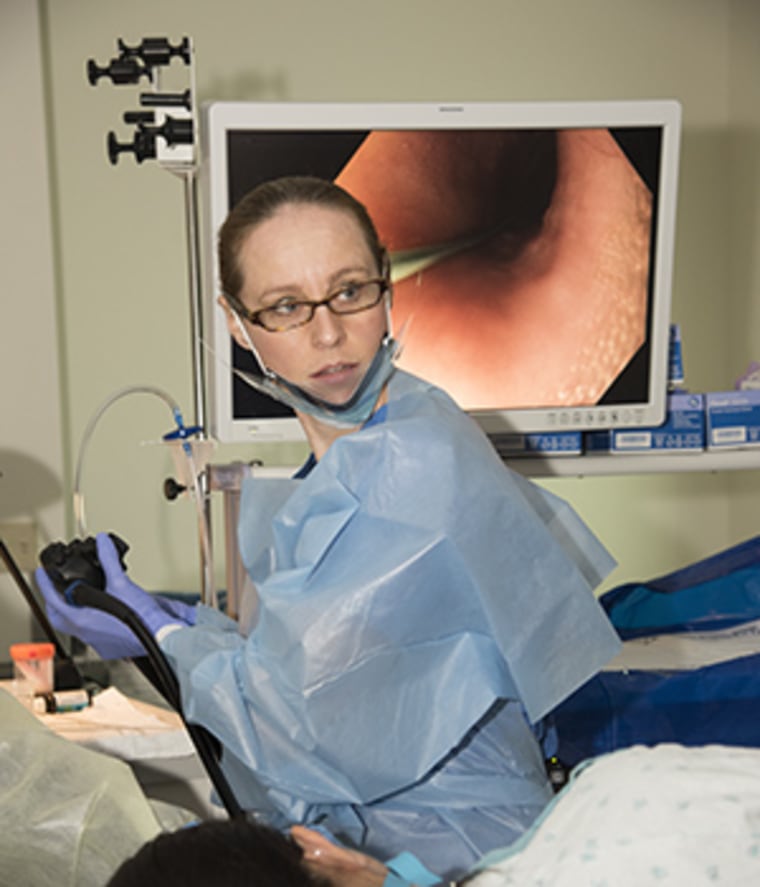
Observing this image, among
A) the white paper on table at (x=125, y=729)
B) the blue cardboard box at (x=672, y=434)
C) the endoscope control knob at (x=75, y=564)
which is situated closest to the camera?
the endoscope control knob at (x=75, y=564)

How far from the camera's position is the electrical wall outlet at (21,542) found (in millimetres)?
2637

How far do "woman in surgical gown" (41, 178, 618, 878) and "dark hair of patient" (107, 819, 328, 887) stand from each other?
1.03 feet

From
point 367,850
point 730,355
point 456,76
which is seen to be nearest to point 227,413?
point 367,850

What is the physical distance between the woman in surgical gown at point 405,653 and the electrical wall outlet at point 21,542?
1.48 m

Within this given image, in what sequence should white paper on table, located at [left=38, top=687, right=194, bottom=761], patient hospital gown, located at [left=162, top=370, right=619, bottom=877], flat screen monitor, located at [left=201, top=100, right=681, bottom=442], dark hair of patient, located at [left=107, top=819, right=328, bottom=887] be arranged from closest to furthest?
1. dark hair of patient, located at [left=107, top=819, right=328, bottom=887]
2. patient hospital gown, located at [left=162, top=370, right=619, bottom=877]
3. white paper on table, located at [left=38, top=687, right=194, bottom=761]
4. flat screen monitor, located at [left=201, top=100, right=681, bottom=442]

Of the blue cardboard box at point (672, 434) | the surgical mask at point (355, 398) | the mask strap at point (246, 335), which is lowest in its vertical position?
the blue cardboard box at point (672, 434)

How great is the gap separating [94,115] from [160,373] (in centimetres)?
64

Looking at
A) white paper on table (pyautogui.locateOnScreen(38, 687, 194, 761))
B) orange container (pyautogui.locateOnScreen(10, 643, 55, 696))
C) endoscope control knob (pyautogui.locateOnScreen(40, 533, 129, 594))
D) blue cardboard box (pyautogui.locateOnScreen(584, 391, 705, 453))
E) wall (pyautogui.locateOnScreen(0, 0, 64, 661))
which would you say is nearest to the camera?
endoscope control knob (pyautogui.locateOnScreen(40, 533, 129, 594))

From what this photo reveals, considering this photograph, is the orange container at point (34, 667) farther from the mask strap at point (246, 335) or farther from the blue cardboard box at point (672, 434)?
the blue cardboard box at point (672, 434)

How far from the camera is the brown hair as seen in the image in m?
1.42

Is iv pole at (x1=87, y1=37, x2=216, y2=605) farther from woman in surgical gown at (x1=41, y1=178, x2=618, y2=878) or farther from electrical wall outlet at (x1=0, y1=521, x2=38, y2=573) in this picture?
electrical wall outlet at (x1=0, y1=521, x2=38, y2=573)

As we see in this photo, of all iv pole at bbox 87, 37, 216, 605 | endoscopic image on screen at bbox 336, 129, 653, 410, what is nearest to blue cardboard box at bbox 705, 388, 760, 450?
endoscopic image on screen at bbox 336, 129, 653, 410

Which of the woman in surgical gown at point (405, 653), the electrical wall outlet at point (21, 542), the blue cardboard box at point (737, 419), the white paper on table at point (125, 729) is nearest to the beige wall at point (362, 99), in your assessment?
the electrical wall outlet at point (21, 542)

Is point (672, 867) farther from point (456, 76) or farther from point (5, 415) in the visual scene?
point (456, 76)
